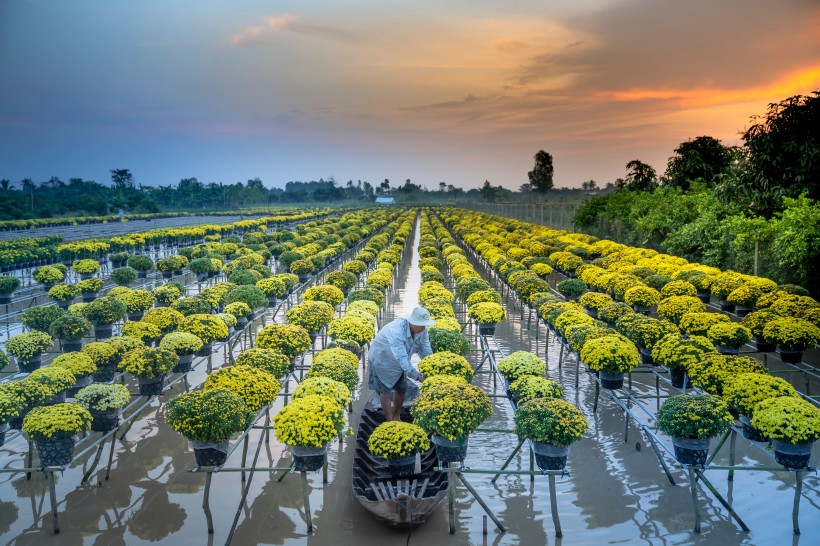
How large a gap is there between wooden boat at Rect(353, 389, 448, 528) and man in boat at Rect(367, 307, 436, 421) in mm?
1123

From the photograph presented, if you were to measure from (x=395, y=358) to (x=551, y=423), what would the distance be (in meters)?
2.93

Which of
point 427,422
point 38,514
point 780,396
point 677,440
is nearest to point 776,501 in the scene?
point 780,396

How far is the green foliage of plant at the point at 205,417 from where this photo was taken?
25.0 feet

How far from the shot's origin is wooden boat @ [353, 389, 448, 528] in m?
7.56

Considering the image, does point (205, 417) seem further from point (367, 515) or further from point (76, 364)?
point (76, 364)

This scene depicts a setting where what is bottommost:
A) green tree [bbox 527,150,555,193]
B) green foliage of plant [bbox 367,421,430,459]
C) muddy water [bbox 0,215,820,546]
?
muddy water [bbox 0,215,820,546]

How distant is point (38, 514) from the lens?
8312 mm

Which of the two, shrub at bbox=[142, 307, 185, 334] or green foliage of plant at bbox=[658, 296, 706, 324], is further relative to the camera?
green foliage of plant at bbox=[658, 296, 706, 324]

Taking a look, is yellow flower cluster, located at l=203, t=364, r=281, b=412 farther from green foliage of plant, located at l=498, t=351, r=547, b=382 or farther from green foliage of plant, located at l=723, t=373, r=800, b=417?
green foliage of plant, located at l=723, t=373, r=800, b=417

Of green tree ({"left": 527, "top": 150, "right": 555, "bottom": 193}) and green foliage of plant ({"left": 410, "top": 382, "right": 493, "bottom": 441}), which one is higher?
green tree ({"left": 527, "top": 150, "right": 555, "bottom": 193})

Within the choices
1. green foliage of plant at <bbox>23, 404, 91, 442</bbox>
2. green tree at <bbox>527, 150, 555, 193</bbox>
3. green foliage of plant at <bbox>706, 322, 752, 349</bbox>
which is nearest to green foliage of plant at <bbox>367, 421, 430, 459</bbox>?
green foliage of plant at <bbox>23, 404, 91, 442</bbox>

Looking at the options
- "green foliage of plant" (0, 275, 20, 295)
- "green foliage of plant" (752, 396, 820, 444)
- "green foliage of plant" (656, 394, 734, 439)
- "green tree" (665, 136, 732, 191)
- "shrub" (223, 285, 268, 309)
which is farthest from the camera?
"green tree" (665, 136, 732, 191)

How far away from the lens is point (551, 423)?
7.61 metres

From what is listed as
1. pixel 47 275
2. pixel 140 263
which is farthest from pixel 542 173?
pixel 47 275
